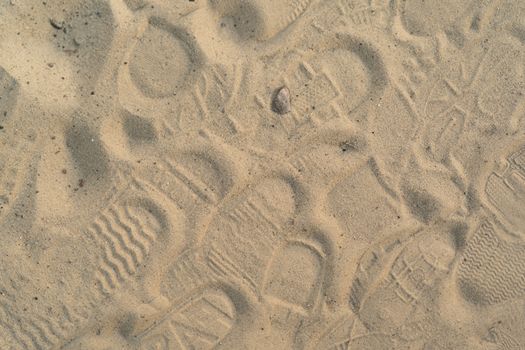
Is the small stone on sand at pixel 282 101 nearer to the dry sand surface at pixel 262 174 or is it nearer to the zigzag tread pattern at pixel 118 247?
the dry sand surface at pixel 262 174

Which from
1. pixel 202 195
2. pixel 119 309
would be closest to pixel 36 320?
pixel 119 309

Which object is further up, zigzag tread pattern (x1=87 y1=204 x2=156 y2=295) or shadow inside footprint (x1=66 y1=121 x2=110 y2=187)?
shadow inside footprint (x1=66 y1=121 x2=110 y2=187)

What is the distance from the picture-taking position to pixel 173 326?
225 cm

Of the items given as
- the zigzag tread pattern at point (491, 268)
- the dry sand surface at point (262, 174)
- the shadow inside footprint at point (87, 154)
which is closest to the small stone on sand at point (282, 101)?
the dry sand surface at point (262, 174)

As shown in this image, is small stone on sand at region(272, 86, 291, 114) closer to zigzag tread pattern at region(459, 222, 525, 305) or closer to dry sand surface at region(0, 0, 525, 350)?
dry sand surface at region(0, 0, 525, 350)

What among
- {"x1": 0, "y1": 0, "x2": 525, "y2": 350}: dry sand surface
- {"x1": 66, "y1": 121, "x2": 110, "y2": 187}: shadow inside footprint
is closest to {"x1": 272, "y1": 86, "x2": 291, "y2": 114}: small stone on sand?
{"x1": 0, "y1": 0, "x2": 525, "y2": 350}: dry sand surface

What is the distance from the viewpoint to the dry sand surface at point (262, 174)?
2.21 metres

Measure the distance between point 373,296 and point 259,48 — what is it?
154 cm

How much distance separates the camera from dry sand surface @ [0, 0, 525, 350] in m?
2.21

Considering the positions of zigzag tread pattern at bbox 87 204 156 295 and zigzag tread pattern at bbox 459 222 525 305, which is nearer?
zigzag tread pattern at bbox 87 204 156 295

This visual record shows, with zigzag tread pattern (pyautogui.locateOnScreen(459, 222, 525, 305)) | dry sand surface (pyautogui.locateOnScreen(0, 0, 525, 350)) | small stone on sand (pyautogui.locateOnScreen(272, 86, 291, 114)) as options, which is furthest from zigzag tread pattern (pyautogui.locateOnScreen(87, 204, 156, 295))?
zigzag tread pattern (pyautogui.locateOnScreen(459, 222, 525, 305))

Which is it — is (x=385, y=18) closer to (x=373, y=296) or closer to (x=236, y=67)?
(x=236, y=67)

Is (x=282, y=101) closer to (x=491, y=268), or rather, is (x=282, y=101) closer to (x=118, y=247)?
(x=118, y=247)

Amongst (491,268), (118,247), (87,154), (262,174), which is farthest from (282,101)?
(491,268)
